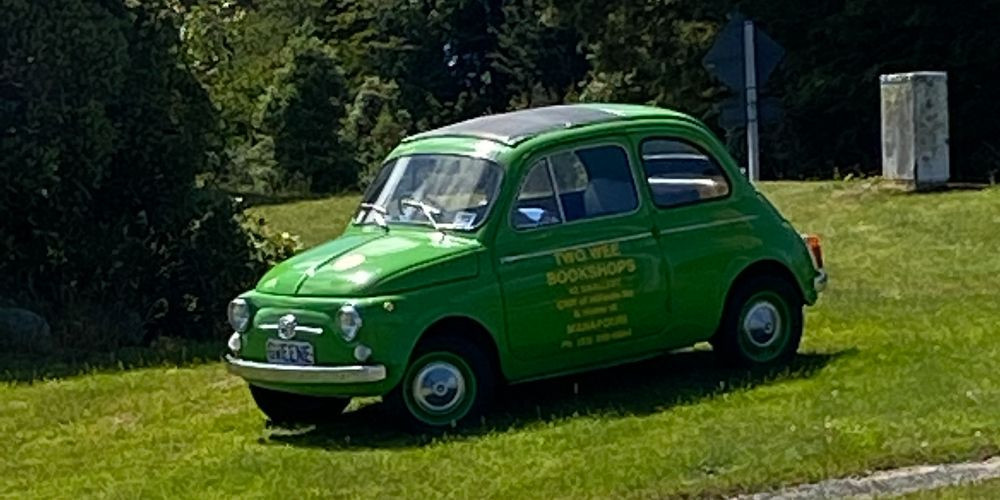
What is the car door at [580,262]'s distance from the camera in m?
11.0

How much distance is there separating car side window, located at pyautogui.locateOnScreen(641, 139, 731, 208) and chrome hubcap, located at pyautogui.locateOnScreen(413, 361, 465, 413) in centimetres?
172

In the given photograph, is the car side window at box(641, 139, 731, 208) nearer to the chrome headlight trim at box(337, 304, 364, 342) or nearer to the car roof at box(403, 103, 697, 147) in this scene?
the car roof at box(403, 103, 697, 147)

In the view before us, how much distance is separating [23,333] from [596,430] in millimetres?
7395

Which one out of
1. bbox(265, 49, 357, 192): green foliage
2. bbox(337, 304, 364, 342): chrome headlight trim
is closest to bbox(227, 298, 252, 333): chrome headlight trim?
bbox(337, 304, 364, 342): chrome headlight trim

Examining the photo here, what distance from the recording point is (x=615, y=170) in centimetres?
1144

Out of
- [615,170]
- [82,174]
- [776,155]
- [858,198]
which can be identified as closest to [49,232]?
[82,174]

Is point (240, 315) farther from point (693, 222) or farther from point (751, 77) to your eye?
point (751, 77)

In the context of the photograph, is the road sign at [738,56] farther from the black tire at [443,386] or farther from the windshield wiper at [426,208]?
Result: the black tire at [443,386]

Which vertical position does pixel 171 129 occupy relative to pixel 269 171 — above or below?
above

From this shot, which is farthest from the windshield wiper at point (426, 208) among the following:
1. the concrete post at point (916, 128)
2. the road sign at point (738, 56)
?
the concrete post at point (916, 128)

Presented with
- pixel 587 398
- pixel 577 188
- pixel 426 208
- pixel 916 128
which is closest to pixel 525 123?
pixel 577 188

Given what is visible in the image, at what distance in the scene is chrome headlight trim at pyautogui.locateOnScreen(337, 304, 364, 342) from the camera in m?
10.3

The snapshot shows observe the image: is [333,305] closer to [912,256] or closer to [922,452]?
[922,452]

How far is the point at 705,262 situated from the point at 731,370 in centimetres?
79
